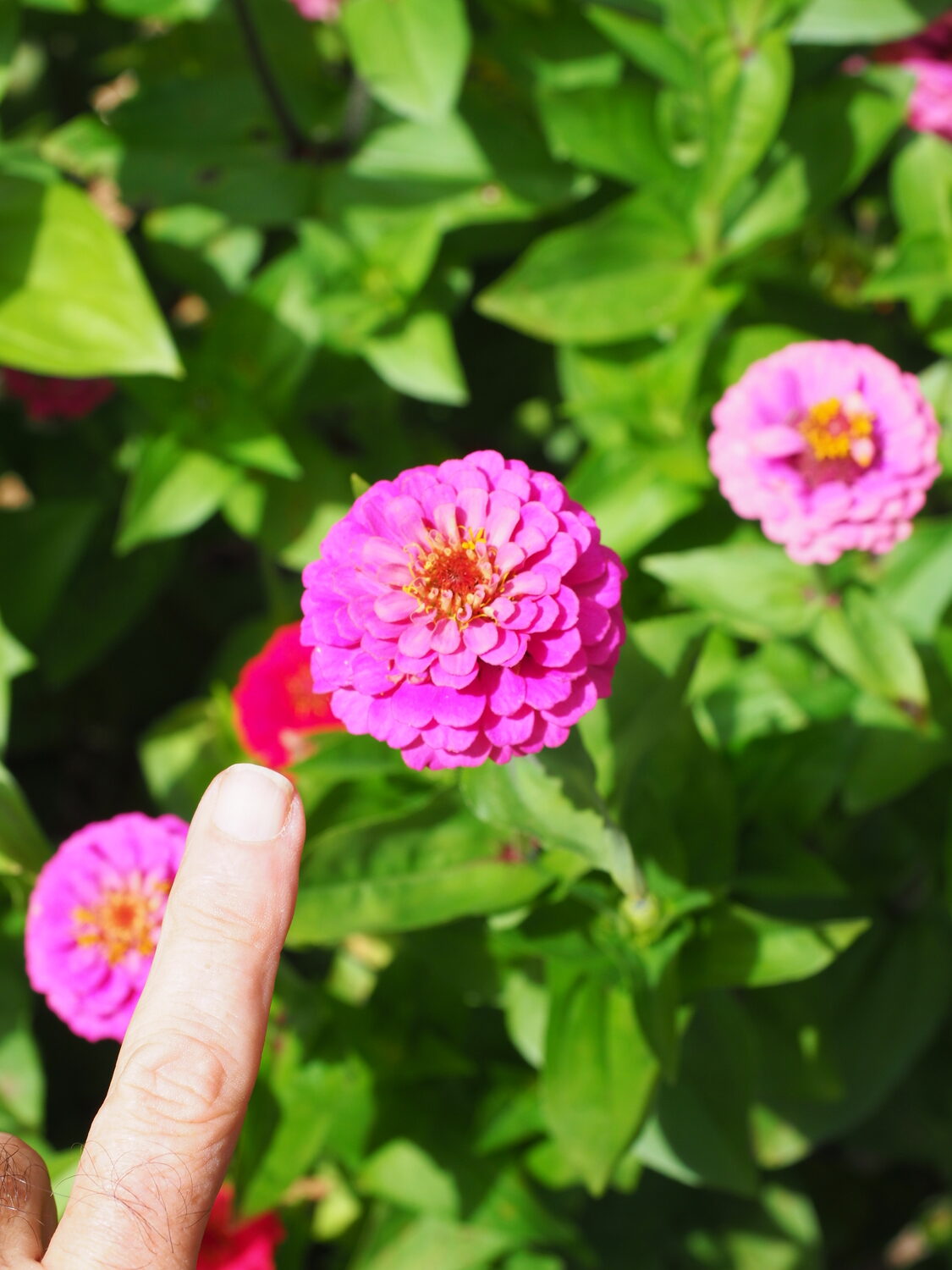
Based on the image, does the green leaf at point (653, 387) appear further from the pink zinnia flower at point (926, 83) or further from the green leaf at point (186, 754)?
the green leaf at point (186, 754)

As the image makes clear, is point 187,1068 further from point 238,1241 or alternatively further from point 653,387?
point 653,387

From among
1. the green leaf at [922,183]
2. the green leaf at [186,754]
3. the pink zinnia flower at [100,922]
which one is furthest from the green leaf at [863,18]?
the pink zinnia flower at [100,922]

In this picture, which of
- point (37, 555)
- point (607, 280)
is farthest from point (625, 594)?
point (37, 555)

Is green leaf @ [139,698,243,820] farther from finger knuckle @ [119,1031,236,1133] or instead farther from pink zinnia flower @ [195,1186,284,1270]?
finger knuckle @ [119,1031,236,1133]

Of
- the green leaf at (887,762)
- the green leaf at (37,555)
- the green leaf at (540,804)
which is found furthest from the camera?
the green leaf at (37,555)

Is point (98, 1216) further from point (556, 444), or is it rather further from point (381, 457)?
point (556, 444)

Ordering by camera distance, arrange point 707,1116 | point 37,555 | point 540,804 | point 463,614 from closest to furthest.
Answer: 1. point 463,614
2. point 540,804
3. point 707,1116
4. point 37,555
